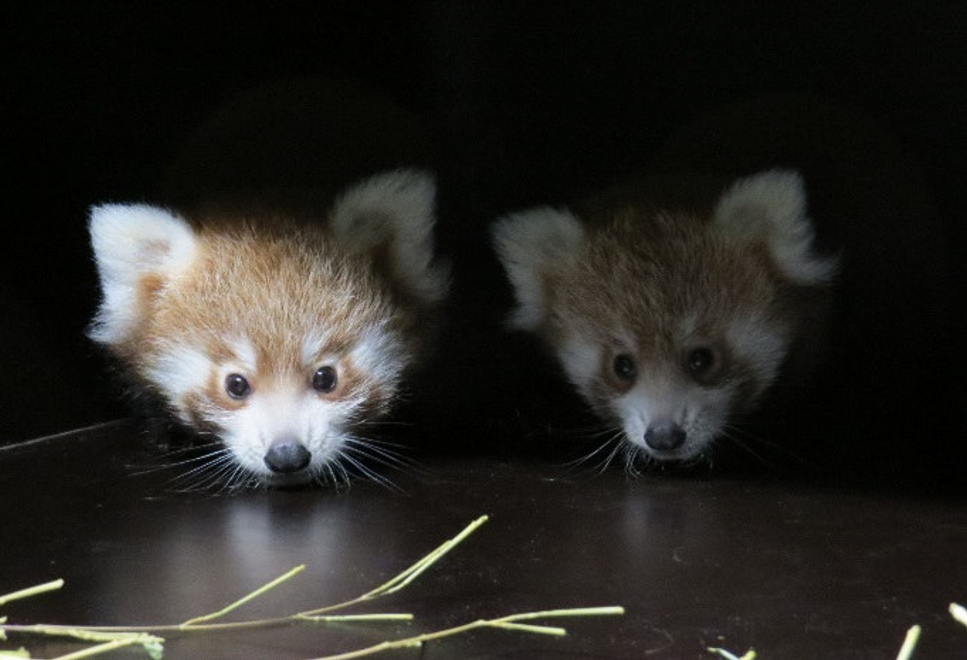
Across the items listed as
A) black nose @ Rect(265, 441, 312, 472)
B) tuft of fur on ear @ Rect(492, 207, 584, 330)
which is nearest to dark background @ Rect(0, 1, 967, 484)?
tuft of fur on ear @ Rect(492, 207, 584, 330)

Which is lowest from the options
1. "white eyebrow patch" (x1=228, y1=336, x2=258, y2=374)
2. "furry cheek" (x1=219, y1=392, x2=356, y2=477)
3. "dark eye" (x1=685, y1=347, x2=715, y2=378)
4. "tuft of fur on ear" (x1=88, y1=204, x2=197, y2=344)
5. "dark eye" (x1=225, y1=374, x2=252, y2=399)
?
"furry cheek" (x1=219, y1=392, x2=356, y2=477)

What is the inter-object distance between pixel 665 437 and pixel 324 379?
2.63 feet

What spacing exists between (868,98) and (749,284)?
0.78 meters

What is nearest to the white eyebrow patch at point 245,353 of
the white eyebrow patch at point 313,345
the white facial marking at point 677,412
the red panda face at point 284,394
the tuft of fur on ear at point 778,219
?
the red panda face at point 284,394

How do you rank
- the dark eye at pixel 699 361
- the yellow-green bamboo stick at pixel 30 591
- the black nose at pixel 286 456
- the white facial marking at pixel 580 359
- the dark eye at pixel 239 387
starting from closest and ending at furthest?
1. the yellow-green bamboo stick at pixel 30 591
2. the black nose at pixel 286 456
3. the dark eye at pixel 239 387
4. the dark eye at pixel 699 361
5. the white facial marking at pixel 580 359

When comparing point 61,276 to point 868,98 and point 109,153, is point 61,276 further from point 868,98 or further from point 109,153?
point 868,98

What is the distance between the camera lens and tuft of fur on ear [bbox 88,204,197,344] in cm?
305

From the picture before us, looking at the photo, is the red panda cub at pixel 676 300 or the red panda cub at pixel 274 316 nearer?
the red panda cub at pixel 274 316

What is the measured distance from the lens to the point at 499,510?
2766mm

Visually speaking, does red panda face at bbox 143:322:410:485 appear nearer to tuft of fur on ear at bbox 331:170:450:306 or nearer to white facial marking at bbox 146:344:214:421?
white facial marking at bbox 146:344:214:421

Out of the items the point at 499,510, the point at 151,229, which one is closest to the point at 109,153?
the point at 151,229

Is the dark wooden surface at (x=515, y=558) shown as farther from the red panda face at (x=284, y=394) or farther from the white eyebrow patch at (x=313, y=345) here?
the white eyebrow patch at (x=313, y=345)

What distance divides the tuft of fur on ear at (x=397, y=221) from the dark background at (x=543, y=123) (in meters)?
0.30

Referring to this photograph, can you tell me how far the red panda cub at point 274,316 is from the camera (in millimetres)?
2959
